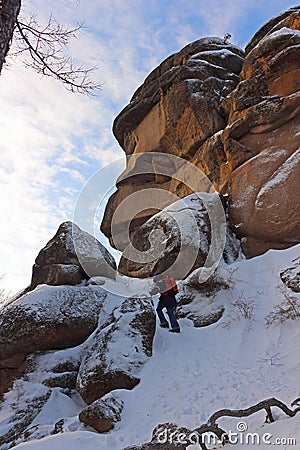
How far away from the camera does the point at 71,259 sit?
11.3 meters

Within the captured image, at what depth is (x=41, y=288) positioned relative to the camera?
942 centimetres

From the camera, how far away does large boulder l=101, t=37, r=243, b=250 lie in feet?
54.2

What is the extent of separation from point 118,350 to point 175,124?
531 inches

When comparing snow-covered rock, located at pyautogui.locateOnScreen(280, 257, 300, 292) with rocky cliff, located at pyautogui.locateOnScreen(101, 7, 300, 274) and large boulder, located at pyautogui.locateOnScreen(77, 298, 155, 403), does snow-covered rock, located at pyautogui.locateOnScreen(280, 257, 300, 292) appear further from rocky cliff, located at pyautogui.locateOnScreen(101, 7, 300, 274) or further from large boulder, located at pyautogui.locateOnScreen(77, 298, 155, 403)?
large boulder, located at pyautogui.locateOnScreen(77, 298, 155, 403)

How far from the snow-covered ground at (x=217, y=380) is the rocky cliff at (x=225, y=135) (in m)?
2.82

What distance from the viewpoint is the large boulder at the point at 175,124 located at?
54.2 feet

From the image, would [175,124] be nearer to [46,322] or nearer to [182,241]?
[182,241]

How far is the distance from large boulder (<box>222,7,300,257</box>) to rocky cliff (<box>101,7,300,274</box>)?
0.03 m

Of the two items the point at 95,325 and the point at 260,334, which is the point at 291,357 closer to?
the point at 260,334

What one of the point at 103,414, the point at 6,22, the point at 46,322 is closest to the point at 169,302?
the point at 46,322

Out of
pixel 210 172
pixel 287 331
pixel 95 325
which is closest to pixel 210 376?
pixel 287 331

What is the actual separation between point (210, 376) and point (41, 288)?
528 centimetres

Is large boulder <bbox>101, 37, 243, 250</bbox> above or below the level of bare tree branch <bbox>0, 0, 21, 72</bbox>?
above

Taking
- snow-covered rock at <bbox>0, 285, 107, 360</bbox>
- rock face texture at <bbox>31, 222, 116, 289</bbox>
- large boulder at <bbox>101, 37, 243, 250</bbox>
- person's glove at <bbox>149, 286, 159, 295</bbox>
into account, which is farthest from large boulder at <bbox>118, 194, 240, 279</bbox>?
snow-covered rock at <bbox>0, 285, 107, 360</bbox>
